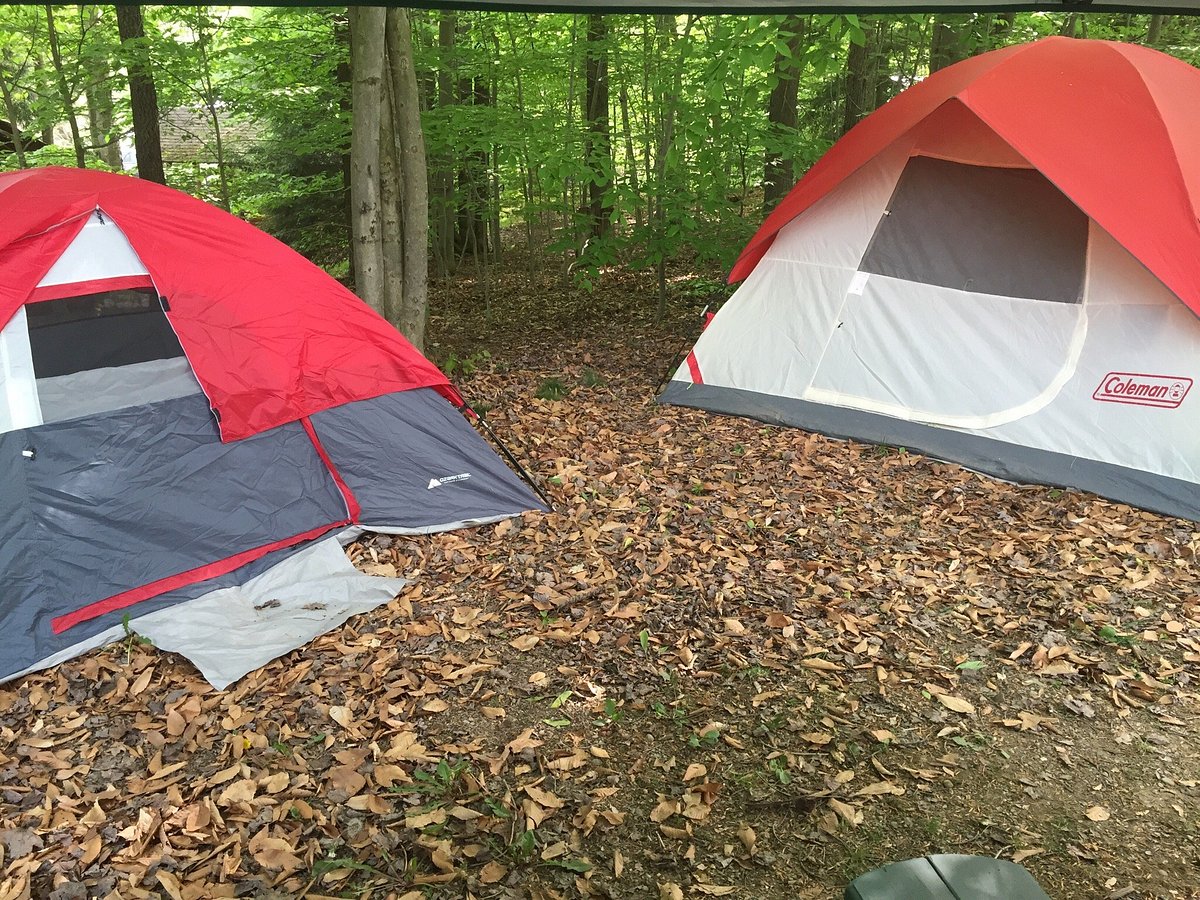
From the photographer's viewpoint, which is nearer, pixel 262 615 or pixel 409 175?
pixel 262 615

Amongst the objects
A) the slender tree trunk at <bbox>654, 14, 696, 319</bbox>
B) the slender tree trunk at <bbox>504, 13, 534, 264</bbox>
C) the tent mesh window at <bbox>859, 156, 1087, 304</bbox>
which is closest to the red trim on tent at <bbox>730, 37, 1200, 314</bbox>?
the tent mesh window at <bbox>859, 156, 1087, 304</bbox>

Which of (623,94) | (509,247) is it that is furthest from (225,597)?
(509,247)

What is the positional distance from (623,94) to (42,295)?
705 cm

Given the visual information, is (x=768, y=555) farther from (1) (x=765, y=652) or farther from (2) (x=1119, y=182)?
(2) (x=1119, y=182)

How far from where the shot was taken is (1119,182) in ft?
16.3

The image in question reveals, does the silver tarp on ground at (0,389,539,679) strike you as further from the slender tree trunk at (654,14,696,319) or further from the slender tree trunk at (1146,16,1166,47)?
the slender tree trunk at (1146,16,1166,47)

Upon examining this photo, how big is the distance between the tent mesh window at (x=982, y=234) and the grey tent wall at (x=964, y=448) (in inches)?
38.7

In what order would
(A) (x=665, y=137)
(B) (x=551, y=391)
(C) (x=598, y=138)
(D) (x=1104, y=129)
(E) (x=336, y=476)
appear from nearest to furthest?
1. (E) (x=336, y=476)
2. (D) (x=1104, y=129)
3. (B) (x=551, y=391)
4. (C) (x=598, y=138)
5. (A) (x=665, y=137)

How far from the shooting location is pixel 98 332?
4.02 meters

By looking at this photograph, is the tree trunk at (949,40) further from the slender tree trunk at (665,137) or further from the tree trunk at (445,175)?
the tree trunk at (445,175)

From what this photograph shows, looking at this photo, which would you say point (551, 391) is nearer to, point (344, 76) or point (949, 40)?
point (344, 76)

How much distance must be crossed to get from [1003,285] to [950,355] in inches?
21.3

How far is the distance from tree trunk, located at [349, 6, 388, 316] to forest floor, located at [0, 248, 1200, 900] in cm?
202

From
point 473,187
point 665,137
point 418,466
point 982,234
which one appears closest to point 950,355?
point 982,234
